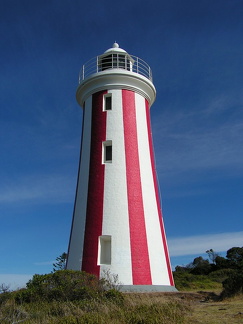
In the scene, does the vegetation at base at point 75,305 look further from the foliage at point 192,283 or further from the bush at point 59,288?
the foliage at point 192,283

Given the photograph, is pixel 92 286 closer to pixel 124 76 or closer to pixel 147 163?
pixel 147 163

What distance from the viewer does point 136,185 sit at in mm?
14562

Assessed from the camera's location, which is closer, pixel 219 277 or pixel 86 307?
pixel 86 307

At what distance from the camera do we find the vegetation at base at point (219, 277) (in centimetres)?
1247

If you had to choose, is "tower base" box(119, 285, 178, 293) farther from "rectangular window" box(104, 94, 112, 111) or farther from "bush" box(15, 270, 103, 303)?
"rectangular window" box(104, 94, 112, 111)

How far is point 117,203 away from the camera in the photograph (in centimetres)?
1413

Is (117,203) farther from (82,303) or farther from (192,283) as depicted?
(192,283)

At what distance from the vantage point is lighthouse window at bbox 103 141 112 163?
607 inches

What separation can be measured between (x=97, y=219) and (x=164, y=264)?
3.38 metres

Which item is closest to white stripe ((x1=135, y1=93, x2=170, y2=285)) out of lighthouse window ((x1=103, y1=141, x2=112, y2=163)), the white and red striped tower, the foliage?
the white and red striped tower

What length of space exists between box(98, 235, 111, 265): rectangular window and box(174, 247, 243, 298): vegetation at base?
4566 millimetres

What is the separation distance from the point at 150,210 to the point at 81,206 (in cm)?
294

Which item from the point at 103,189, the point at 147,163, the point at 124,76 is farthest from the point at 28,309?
the point at 124,76

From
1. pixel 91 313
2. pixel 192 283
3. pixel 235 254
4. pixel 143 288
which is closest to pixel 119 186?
pixel 143 288
